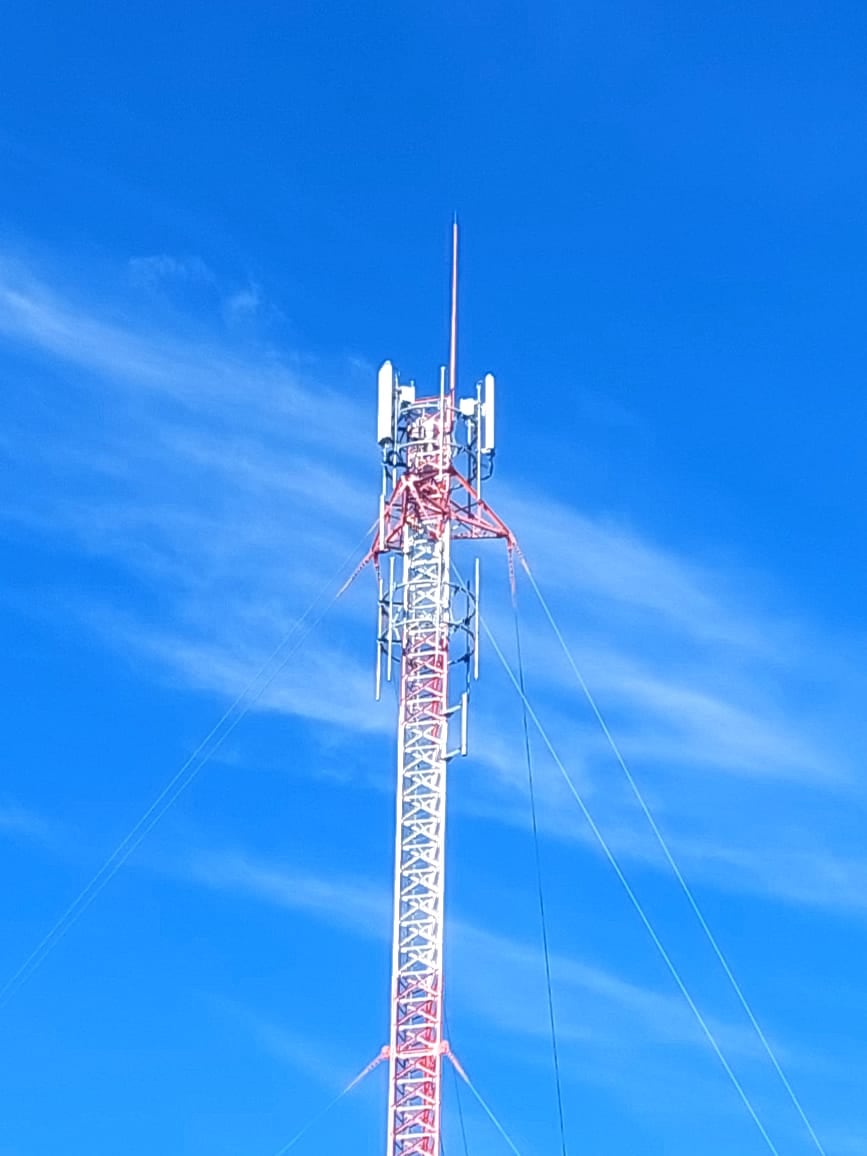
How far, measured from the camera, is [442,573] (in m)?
108

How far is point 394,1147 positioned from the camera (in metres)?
102

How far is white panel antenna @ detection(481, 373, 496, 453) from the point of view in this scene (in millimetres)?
109938

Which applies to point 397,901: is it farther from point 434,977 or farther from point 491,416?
point 491,416

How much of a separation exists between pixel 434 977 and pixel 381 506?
15797 mm

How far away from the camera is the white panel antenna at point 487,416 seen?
10994cm

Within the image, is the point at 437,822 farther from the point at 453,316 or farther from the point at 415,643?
the point at 453,316

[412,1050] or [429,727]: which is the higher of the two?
[429,727]

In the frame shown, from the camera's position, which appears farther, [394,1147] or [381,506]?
[381,506]

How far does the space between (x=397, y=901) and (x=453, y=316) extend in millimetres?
20285

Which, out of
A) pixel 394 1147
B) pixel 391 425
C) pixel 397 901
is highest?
pixel 391 425

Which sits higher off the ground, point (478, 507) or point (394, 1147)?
point (478, 507)

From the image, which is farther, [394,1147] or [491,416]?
[491,416]

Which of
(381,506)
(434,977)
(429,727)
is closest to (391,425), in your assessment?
(381,506)

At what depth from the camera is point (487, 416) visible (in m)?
110
